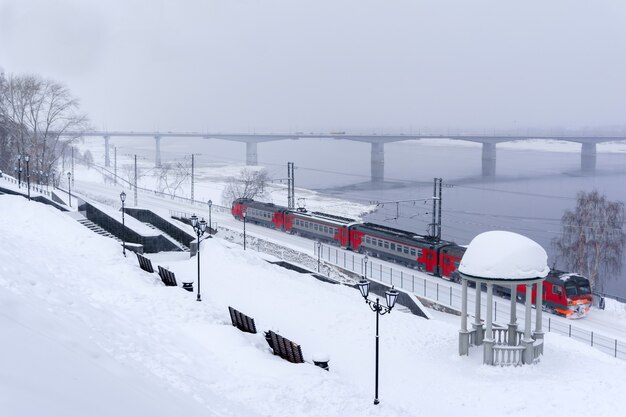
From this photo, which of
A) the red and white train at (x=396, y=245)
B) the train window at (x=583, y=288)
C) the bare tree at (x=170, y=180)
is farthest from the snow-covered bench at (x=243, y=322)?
the bare tree at (x=170, y=180)

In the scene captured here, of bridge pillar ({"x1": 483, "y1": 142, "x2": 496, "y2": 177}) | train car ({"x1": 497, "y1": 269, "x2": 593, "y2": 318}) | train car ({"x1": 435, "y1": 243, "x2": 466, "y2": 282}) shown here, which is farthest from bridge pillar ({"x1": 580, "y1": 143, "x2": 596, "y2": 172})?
train car ({"x1": 497, "y1": 269, "x2": 593, "y2": 318})

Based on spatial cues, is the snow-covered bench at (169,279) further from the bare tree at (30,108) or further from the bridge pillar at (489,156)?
the bridge pillar at (489,156)

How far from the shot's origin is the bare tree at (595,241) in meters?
35.5

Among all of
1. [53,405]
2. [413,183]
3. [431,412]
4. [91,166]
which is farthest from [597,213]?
[91,166]

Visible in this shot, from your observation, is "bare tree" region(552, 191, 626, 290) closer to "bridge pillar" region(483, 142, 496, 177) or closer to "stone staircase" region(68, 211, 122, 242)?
"stone staircase" region(68, 211, 122, 242)

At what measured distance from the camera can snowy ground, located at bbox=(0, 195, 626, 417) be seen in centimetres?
691

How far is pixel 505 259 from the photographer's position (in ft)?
52.6

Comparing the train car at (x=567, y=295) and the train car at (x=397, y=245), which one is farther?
the train car at (x=397, y=245)

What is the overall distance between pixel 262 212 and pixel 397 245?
15.3 metres

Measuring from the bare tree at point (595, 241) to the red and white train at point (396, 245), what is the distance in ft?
27.9

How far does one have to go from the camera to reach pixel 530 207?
206 feet

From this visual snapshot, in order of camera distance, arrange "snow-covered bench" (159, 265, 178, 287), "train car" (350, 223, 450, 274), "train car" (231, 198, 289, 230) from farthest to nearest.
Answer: "train car" (231, 198, 289, 230) → "train car" (350, 223, 450, 274) → "snow-covered bench" (159, 265, 178, 287)

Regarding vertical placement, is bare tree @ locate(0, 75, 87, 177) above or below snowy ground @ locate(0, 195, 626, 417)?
above

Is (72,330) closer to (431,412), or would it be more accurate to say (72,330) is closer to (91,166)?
(431,412)
